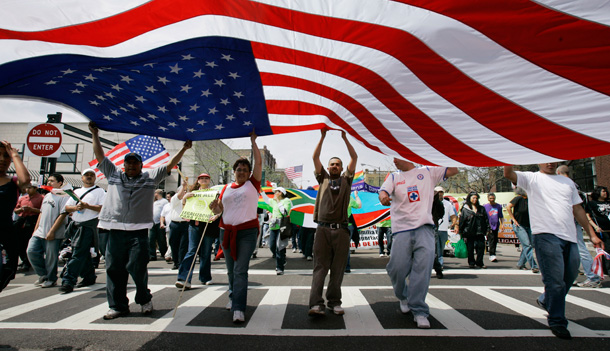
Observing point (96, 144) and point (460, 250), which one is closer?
point (96, 144)

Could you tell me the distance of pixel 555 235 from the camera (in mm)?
3760

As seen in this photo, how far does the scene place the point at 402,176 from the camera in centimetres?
436

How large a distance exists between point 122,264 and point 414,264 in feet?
11.9

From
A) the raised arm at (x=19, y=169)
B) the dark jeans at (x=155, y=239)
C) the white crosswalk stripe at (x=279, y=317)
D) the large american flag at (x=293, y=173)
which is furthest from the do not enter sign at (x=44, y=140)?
the large american flag at (x=293, y=173)

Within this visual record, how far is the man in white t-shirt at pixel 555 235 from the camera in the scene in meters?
3.61

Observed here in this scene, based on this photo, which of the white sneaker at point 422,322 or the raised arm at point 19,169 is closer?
the raised arm at point 19,169

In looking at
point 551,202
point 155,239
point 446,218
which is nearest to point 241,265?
point 551,202

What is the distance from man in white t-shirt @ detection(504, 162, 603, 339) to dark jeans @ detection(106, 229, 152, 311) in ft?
15.5

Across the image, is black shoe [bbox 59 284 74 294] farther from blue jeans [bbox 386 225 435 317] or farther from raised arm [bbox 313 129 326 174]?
blue jeans [bbox 386 225 435 317]

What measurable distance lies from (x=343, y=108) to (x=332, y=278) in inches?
87.5

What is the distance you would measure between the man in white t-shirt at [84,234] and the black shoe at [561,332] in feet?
21.8

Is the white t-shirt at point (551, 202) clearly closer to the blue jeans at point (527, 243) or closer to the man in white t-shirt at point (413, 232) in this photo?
the man in white t-shirt at point (413, 232)

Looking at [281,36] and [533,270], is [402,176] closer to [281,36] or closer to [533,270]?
[281,36]

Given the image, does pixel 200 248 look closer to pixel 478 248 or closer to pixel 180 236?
pixel 180 236
